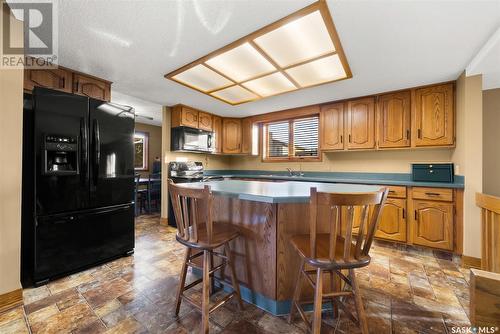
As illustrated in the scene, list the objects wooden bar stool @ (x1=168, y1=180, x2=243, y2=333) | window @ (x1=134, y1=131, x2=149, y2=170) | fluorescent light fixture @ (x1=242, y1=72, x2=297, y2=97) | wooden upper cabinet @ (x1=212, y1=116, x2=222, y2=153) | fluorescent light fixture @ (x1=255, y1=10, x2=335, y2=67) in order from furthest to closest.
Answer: window @ (x1=134, y1=131, x2=149, y2=170), wooden upper cabinet @ (x1=212, y1=116, x2=222, y2=153), fluorescent light fixture @ (x1=242, y1=72, x2=297, y2=97), fluorescent light fixture @ (x1=255, y1=10, x2=335, y2=67), wooden bar stool @ (x1=168, y1=180, x2=243, y2=333)

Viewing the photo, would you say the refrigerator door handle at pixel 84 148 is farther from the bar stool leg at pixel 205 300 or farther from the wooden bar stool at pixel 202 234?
the bar stool leg at pixel 205 300

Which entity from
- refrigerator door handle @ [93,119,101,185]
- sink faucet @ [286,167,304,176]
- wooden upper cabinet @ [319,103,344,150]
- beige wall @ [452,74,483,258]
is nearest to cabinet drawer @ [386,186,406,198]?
beige wall @ [452,74,483,258]

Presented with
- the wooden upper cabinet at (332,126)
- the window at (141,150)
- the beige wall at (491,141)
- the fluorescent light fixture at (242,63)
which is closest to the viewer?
the fluorescent light fixture at (242,63)

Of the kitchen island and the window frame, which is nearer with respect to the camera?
the kitchen island

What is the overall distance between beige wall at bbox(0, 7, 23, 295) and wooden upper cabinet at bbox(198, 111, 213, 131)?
272 cm

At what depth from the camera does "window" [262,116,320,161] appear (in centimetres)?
413

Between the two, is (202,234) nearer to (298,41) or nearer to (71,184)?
(71,184)

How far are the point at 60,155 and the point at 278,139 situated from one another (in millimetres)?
3720

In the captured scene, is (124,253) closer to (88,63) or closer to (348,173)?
(88,63)

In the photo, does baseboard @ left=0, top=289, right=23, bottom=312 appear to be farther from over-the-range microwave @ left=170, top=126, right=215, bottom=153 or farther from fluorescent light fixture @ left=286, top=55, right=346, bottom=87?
fluorescent light fixture @ left=286, top=55, right=346, bottom=87

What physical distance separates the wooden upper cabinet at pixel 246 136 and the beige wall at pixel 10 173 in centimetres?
365

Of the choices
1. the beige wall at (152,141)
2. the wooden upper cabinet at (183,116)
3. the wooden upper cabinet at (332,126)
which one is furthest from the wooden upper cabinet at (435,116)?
the beige wall at (152,141)

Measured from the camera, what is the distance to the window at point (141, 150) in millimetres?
5840

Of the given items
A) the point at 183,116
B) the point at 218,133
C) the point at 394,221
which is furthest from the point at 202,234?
Answer: the point at 218,133
